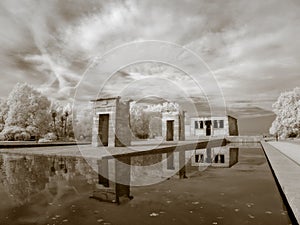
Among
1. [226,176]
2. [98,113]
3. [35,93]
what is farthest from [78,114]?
[226,176]

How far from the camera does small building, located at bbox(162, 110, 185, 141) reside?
29.5 m

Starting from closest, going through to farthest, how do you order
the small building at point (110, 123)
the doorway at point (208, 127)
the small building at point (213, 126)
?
the small building at point (110, 123) → the small building at point (213, 126) → the doorway at point (208, 127)

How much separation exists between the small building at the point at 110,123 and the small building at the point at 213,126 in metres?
28.4

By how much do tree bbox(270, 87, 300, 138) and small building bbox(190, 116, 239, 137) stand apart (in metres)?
7.93

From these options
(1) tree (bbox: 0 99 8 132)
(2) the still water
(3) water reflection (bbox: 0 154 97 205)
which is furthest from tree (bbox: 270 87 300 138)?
(1) tree (bbox: 0 99 8 132)

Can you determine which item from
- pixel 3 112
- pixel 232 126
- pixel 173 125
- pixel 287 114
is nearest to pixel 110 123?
pixel 173 125

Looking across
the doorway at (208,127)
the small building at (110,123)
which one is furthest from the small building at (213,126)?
the small building at (110,123)

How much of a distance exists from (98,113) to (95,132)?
1.62 metres

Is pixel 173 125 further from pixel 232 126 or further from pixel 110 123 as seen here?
pixel 232 126

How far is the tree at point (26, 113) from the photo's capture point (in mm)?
29078

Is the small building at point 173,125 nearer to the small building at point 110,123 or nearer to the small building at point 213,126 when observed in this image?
the small building at point 110,123

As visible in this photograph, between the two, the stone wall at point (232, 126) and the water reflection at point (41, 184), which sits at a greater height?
the stone wall at point (232, 126)

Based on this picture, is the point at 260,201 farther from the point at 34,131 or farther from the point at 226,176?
the point at 34,131

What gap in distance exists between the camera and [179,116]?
29391 mm
